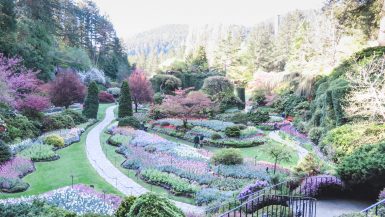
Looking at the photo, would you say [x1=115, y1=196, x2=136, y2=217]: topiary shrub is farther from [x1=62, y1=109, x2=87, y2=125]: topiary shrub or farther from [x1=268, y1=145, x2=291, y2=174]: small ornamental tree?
[x1=62, y1=109, x2=87, y2=125]: topiary shrub

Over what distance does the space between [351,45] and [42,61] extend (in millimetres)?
33981

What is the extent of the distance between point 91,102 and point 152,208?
97.6 ft

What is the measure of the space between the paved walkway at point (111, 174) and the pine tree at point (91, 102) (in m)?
8.62

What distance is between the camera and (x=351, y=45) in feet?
105

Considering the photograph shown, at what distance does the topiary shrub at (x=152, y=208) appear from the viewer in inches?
235

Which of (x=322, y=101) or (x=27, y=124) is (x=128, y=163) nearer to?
(x=27, y=124)

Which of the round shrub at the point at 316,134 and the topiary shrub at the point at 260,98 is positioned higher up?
the topiary shrub at the point at 260,98

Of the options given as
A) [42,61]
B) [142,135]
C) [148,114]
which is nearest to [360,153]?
[142,135]

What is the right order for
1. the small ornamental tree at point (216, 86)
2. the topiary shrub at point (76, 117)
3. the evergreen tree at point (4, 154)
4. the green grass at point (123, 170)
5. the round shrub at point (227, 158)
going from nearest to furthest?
1. the green grass at point (123, 170)
2. the evergreen tree at point (4, 154)
3. the round shrub at point (227, 158)
4. the topiary shrub at point (76, 117)
5. the small ornamental tree at point (216, 86)

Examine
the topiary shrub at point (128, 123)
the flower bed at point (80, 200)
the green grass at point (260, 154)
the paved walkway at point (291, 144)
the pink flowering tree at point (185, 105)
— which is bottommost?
the green grass at point (260, 154)

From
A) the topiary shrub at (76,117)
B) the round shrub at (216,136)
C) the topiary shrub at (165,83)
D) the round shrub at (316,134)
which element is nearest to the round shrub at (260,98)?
the topiary shrub at (165,83)

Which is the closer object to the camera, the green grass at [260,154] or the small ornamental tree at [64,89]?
the green grass at [260,154]

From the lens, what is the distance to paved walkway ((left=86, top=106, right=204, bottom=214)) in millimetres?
13124

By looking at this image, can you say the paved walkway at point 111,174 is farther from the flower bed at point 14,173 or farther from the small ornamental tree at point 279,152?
the small ornamental tree at point 279,152
